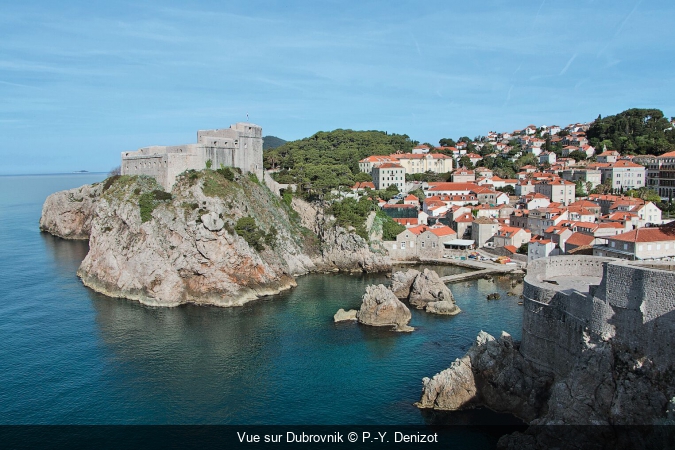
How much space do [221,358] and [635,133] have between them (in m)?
92.0

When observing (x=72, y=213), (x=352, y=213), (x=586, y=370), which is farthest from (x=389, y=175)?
(x=586, y=370)

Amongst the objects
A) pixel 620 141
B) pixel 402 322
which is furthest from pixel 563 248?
pixel 620 141

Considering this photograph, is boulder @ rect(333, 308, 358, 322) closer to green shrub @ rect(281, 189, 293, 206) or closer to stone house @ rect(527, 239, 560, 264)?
stone house @ rect(527, 239, 560, 264)

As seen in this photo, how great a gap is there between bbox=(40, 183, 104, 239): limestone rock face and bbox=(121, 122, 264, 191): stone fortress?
24651 mm

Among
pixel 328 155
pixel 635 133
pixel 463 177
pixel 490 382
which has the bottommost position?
pixel 490 382

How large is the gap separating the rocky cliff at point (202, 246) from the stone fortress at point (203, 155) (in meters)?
1.09

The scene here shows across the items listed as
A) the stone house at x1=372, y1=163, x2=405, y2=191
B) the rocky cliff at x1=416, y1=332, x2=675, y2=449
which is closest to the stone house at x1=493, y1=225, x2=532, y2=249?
the stone house at x1=372, y1=163, x2=405, y2=191

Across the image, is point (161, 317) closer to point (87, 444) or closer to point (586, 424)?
point (87, 444)

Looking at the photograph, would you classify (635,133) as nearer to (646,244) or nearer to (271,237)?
(646,244)

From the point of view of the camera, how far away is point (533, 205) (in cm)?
6181

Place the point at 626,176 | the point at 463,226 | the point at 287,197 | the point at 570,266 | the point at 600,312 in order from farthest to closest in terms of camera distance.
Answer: the point at 626,176
the point at 463,226
the point at 287,197
the point at 570,266
the point at 600,312

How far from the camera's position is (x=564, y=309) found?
18.7 metres

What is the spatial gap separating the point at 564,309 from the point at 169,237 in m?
28.5

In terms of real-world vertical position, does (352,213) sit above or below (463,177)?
below
